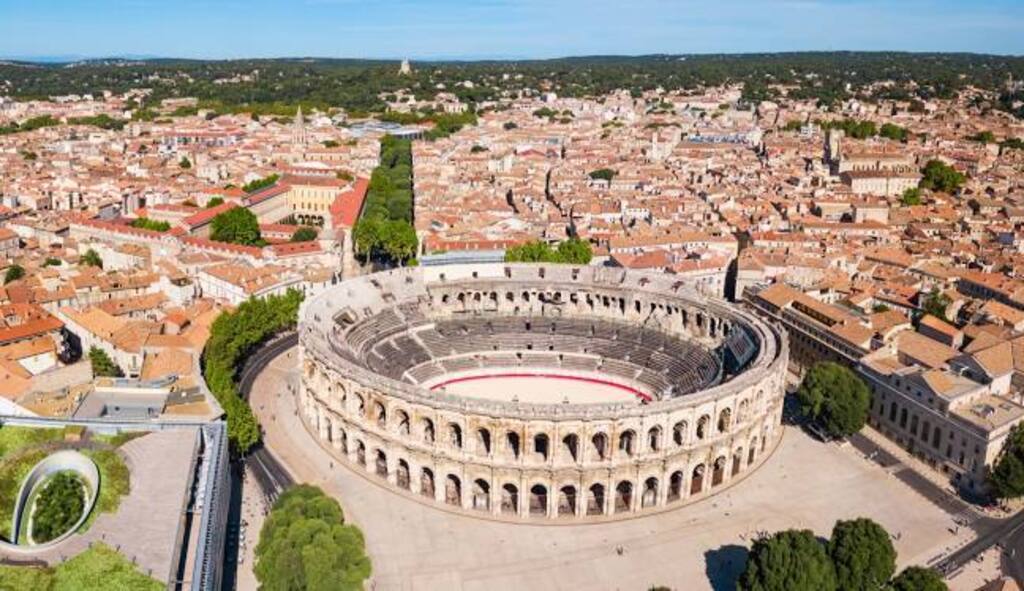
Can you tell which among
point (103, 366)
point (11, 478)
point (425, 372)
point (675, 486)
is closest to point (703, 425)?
point (675, 486)

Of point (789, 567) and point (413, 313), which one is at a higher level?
point (413, 313)

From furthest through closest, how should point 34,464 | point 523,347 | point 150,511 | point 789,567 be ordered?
point 523,347 → point 34,464 → point 789,567 → point 150,511

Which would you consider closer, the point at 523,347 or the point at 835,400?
the point at 835,400

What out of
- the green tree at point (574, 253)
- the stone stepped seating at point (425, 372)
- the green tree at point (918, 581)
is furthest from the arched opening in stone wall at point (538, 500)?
the green tree at point (574, 253)

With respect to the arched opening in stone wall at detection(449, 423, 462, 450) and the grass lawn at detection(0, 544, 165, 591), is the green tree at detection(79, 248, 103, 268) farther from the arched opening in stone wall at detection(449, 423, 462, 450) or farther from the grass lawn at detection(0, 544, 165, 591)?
the grass lawn at detection(0, 544, 165, 591)

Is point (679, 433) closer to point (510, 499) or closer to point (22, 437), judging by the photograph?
point (510, 499)

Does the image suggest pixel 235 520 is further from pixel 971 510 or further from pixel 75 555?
pixel 971 510
